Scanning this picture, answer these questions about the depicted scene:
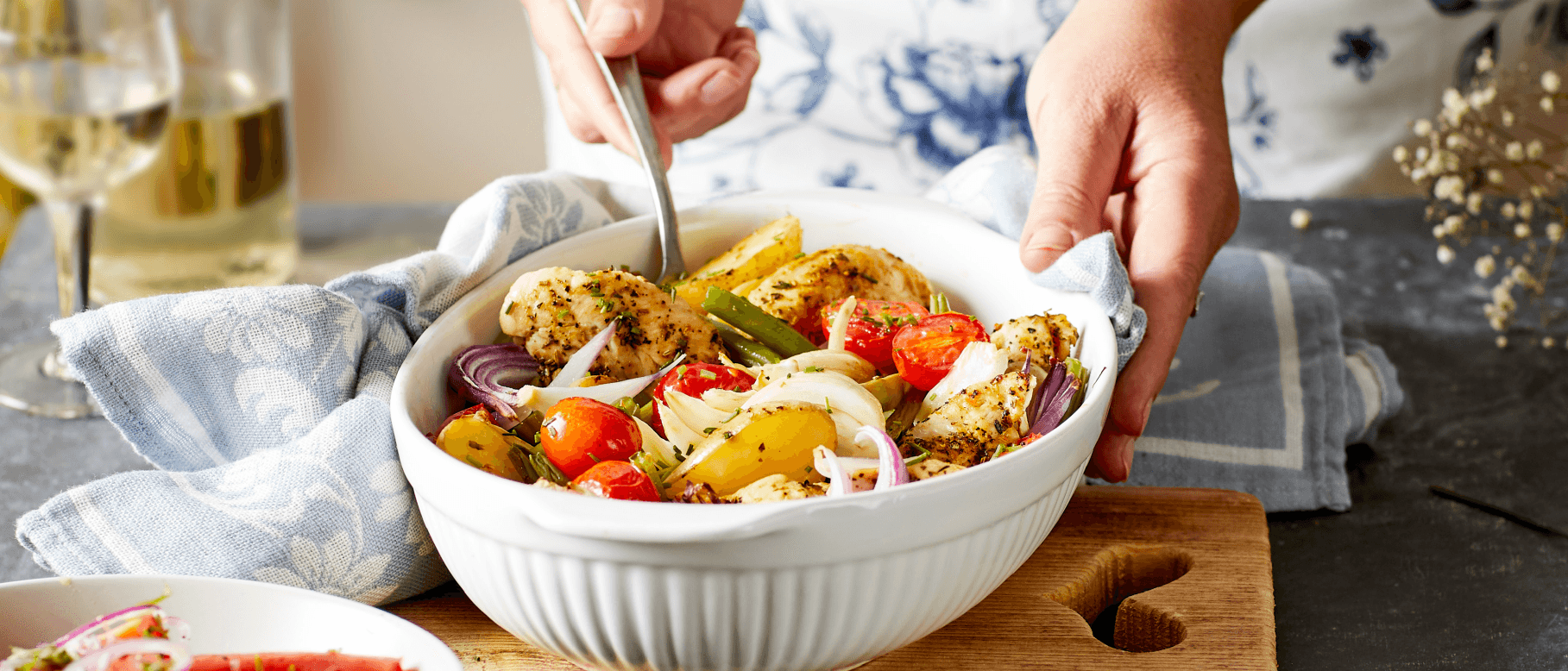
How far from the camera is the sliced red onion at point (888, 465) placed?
862 mm

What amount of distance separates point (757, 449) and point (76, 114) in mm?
1001

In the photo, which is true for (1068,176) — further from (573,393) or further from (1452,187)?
(1452,187)

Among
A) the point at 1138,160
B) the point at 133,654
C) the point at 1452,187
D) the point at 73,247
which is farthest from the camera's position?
the point at 1452,187

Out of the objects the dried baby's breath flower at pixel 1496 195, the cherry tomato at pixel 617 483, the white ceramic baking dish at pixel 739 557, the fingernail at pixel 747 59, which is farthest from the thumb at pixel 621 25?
the dried baby's breath flower at pixel 1496 195

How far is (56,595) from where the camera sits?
31.4 inches

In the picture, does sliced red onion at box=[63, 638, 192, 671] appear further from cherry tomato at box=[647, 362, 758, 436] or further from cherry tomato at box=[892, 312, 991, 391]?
cherry tomato at box=[892, 312, 991, 391]

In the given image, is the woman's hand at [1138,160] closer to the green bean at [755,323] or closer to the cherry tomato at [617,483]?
the green bean at [755,323]

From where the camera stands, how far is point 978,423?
3.11 feet

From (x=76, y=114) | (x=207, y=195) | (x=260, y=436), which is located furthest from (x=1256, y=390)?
(x=207, y=195)

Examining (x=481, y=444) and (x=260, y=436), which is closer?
(x=481, y=444)

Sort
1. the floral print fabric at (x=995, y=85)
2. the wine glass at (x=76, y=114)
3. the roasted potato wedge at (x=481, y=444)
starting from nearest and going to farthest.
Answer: the roasted potato wedge at (x=481, y=444) < the wine glass at (x=76, y=114) < the floral print fabric at (x=995, y=85)

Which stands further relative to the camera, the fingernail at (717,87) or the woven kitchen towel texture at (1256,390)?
the fingernail at (717,87)

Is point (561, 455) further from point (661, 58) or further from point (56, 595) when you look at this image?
point (661, 58)

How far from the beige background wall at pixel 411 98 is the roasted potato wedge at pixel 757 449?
265 cm
